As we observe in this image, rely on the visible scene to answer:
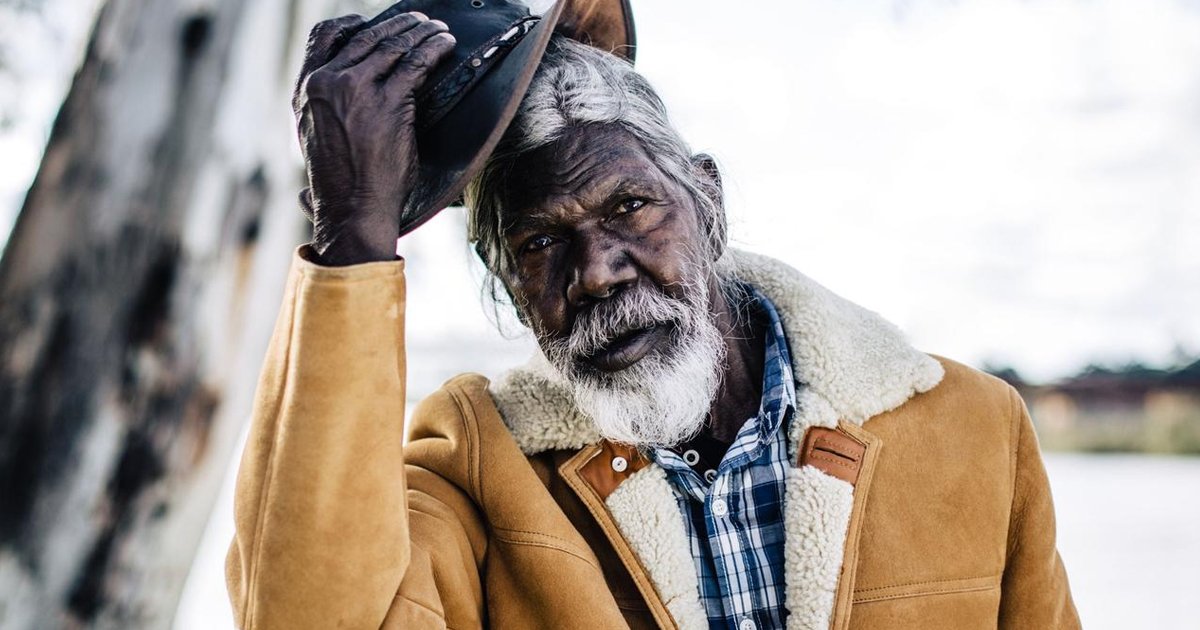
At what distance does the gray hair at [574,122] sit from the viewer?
2.17 m

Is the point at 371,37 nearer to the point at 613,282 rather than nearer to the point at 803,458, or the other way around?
the point at 613,282

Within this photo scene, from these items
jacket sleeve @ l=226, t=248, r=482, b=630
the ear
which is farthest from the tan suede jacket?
the ear

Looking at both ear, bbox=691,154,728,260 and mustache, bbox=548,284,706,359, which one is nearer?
Answer: mustache, bbox=548,284,706,359

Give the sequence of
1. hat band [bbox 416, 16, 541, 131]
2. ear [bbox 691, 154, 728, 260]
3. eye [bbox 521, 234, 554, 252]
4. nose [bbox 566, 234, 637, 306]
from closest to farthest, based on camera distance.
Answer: hat band [bbox 416, 16, 541, 131]
nose [bbox 566, 234, 637, 306]
eye [bbox 521, 234, 554, 252]
ear [bbox 691, 154, 728, 260]

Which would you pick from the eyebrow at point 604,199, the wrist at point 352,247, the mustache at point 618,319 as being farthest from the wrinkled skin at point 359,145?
the mustache at point 618,319

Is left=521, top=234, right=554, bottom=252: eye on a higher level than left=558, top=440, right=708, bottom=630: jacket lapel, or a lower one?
higher

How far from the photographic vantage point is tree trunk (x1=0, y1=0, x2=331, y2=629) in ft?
8.08

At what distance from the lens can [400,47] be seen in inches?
69.2

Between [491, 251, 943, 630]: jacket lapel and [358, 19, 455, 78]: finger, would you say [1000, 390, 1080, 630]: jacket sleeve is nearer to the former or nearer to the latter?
[491, 251, 943, 630]: jacket lapel

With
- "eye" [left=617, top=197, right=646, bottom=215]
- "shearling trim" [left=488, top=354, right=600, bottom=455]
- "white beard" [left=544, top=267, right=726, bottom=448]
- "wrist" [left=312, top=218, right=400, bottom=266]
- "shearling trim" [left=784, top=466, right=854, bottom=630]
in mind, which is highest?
"wrist" [left=312, top=218, right=400, bottom=266]

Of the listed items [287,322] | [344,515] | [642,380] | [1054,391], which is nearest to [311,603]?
[344,515]

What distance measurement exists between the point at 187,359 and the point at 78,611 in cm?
72

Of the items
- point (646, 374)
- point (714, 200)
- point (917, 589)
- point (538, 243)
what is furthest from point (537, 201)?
point (917, 589)

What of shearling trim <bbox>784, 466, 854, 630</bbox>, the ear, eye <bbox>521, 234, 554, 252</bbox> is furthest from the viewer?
Answer: the ear
